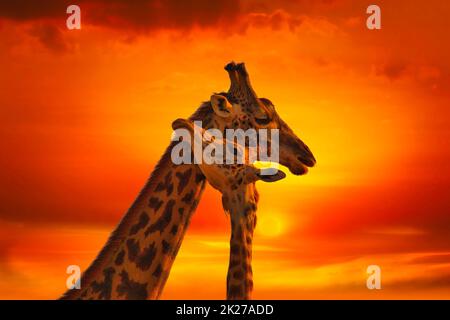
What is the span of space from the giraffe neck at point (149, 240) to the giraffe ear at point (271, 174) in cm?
108

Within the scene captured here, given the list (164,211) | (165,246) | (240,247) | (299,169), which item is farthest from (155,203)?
(299,169)

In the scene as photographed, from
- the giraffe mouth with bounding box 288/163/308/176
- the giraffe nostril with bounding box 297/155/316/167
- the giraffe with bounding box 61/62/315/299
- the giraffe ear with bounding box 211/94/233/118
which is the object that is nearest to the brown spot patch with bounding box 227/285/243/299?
the giraffe with bounding box 61/62/315/299

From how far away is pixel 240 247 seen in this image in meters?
9.20

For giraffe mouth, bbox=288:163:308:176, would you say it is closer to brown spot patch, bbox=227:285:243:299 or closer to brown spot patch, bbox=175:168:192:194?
brown spot patch, bbox=175:168:192:194

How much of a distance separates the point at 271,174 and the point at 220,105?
139cm

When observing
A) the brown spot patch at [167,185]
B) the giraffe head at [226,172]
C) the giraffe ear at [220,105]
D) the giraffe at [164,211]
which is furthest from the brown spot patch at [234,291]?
the giraffe ear at [220,105]

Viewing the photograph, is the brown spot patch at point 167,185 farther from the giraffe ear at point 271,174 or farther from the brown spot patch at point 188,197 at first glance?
the giraffe ear at point 271,174

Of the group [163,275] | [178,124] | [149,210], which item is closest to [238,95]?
[178,124]

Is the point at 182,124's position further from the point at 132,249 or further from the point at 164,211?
the point at 132,249

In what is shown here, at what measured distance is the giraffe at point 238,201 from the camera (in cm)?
920

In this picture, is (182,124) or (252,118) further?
(252,118)

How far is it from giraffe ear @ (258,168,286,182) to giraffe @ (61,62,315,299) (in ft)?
3.51

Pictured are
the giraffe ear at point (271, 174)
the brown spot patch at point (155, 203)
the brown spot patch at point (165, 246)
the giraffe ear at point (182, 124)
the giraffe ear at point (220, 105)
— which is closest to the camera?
the giraffe ear at point (271, 174)

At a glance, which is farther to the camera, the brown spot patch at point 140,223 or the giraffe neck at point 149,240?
the brown spot patch at point 140,223
